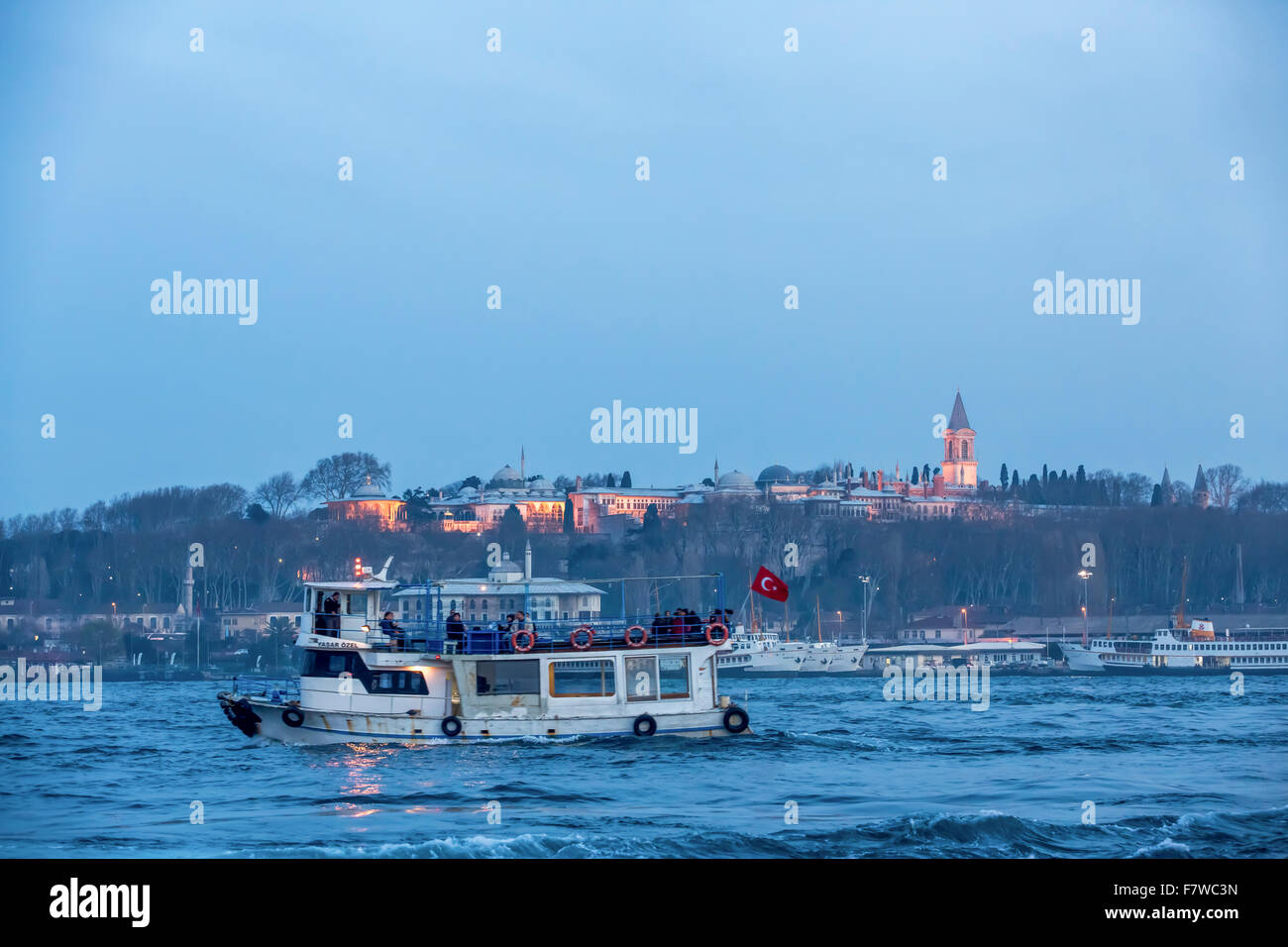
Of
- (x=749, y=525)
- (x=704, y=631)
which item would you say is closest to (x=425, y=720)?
(x=704, y=631)

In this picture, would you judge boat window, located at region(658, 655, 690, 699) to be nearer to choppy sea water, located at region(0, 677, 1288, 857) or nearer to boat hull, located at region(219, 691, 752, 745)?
boat hull, located at region(219, 691, 752, 745)

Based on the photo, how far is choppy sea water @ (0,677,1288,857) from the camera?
2197cm

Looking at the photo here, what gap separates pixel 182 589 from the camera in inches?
4604

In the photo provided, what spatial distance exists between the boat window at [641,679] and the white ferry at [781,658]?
1813 inches

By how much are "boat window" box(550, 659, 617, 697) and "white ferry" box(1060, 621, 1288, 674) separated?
179 feet

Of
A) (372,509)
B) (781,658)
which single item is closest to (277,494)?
(372,509)

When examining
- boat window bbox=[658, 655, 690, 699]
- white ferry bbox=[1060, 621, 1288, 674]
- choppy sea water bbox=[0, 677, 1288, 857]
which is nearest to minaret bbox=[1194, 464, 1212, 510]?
white ferry bbox=[1060, 621, 1288, 674]

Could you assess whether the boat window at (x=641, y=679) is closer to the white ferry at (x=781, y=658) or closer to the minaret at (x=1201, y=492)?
the white ferry at (x=781, y=658)

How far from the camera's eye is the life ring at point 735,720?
34281mm

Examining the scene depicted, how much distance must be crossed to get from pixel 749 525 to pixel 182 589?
157 feet

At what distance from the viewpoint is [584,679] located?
34500mm

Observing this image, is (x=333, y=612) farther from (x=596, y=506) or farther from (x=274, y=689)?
(x=596, y=506)

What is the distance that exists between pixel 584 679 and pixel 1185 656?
56787 millimetres
